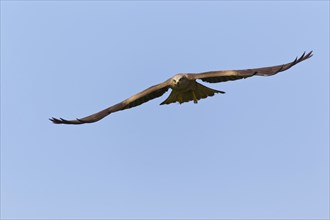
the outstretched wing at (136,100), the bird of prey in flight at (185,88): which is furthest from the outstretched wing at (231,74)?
the outstretched wing at (136,100)

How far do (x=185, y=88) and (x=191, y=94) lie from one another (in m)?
0.70

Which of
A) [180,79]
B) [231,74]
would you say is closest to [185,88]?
[180,79]

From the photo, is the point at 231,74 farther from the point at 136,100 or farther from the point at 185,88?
the point at 136,100

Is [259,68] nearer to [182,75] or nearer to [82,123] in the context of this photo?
[182,75]

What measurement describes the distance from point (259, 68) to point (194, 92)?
244cm

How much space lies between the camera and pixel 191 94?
17.7m

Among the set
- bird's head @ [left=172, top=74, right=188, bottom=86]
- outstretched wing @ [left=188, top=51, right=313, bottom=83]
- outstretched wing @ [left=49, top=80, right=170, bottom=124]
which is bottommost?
outstretched wing @ [left=49, top=80, right=170, bottom=124]

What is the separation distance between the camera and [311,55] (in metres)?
16.4

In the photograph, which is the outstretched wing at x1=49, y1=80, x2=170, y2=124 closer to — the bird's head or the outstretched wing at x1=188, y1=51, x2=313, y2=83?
the bird's head

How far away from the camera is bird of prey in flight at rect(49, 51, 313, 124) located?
1670 centimetres

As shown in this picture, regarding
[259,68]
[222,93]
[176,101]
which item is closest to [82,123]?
[176,101]

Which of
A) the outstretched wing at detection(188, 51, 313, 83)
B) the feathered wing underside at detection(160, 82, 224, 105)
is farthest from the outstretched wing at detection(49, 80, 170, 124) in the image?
the outstretched wing at detection(188, 51, 313, 83)

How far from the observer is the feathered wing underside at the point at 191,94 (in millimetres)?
17406

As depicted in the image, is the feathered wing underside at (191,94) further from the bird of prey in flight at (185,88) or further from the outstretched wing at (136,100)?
the outstretched wing at (136,100)
